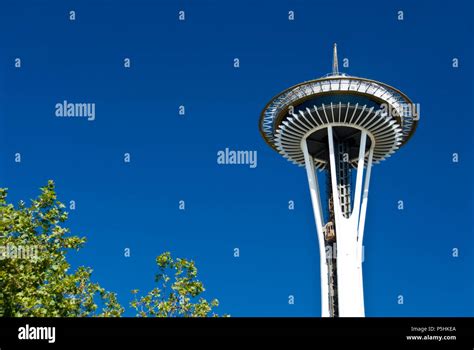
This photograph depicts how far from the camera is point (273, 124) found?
62.8m

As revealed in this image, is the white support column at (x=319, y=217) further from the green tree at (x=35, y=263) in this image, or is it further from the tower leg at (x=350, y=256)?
the green tree at (x=35, y=263)

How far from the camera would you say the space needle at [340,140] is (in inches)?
2238

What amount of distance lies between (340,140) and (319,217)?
10035 mm

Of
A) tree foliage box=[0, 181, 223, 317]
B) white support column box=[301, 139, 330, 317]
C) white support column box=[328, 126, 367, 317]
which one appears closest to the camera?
tree foliage box=[0, 181, 223, 317]

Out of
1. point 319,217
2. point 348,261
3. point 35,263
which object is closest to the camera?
point 35,263

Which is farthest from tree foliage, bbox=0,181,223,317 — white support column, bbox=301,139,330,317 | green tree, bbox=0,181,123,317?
white support column, bbox=301,139,330,317

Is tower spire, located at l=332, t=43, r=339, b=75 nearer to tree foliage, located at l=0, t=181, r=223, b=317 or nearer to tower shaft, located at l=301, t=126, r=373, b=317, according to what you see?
tower shaft, located at l=301, t=126, r=373, b=317

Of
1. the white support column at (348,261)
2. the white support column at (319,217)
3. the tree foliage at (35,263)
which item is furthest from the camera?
the white support column at (319,217)

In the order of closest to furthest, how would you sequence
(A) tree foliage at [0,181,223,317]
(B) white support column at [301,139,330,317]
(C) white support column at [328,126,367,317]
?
(A) tree foliage at [0,181,223,317]
(C) white support column at [328,126,367,317]
(B) white support column at [301,139,330,317]

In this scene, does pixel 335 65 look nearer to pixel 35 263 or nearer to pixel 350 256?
pixel 350 256

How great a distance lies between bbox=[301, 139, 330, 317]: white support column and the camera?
56.9 meters

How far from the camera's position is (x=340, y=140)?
6475cm

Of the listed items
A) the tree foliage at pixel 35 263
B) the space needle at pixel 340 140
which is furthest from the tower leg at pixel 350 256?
the tree foliage at pixel 35 263

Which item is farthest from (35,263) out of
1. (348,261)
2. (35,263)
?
(348,261)
